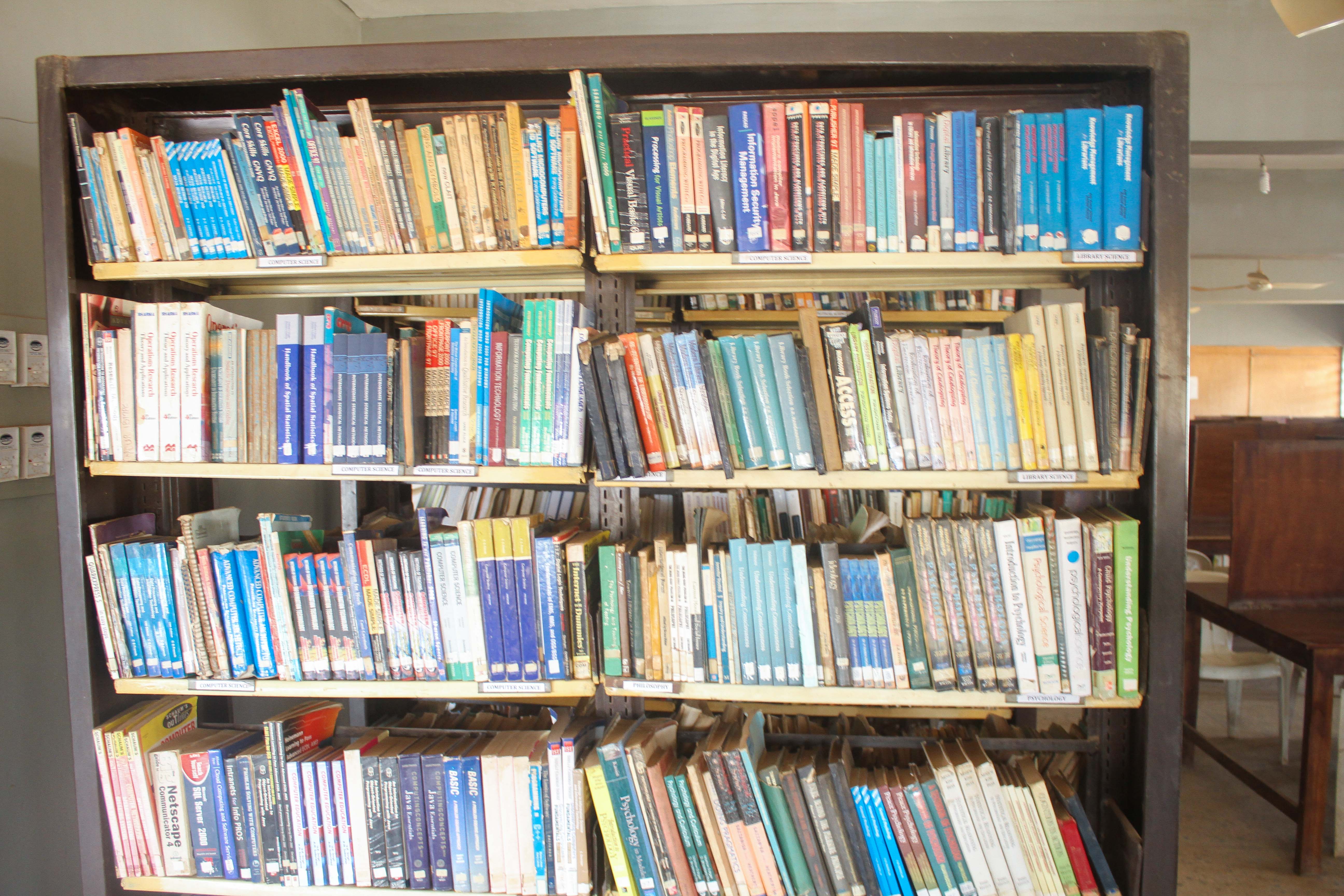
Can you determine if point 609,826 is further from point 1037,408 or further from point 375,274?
point 375,274

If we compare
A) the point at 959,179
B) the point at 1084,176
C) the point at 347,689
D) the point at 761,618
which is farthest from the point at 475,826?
the point at 1084,176

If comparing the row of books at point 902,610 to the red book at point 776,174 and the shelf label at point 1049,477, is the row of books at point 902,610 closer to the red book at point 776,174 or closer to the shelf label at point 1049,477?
the shelf label at point 1049,477

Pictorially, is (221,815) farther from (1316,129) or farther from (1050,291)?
(1316,129)

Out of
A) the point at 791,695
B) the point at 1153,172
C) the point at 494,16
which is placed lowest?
the point at 791,695

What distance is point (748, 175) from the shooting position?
1.50 m

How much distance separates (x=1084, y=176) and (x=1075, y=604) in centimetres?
90

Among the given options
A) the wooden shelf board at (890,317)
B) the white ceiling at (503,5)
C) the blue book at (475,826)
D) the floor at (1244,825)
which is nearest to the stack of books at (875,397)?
the blue book at (475,826)

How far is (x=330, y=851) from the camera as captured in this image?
5.33 feet

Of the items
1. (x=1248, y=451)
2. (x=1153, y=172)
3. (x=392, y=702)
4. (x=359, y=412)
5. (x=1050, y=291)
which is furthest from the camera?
(x=1248, y=451)

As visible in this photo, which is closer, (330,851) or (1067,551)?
(1067,551)

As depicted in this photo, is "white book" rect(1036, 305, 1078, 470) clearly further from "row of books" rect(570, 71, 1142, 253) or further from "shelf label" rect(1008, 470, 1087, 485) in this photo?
"row of books" rect(570, 71, 1142, 253)

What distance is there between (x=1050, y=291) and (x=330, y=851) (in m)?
2.38

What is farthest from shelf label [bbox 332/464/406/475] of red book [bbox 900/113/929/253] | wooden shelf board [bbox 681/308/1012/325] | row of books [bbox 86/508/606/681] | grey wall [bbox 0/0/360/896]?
wooden shelf board [bbox 681/308/1012/325]

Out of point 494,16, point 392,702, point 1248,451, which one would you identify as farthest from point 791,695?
point 494,16
